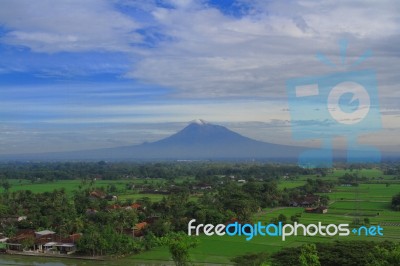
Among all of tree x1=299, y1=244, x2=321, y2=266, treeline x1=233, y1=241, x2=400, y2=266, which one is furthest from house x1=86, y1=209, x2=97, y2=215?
tree x1=299, y1=244, x2=321, y2=266

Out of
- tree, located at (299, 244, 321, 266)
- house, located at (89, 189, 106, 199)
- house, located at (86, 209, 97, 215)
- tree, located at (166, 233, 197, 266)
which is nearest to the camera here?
tree, located at (299, 244, 321, 266)

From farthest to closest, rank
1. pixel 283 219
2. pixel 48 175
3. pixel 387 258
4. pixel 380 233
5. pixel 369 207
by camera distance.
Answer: pixel 48 175 < pixel 369 207 < pixel 283 219 < pixel 380 233 < pixel 387 258

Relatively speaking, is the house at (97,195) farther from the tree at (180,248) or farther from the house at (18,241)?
the tree at (180,248)

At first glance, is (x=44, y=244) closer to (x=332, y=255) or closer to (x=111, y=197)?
(x=332, y=255)

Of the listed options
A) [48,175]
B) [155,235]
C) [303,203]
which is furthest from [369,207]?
[48,175]

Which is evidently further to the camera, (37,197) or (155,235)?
(37,197)

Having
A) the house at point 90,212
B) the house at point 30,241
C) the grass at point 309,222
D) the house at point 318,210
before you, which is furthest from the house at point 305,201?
the house at point 30,241

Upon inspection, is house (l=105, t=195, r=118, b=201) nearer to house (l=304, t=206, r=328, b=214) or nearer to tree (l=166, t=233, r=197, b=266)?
house (l=304, t=206, r=328, b=214)

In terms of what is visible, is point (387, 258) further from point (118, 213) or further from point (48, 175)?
point (48, 175)
